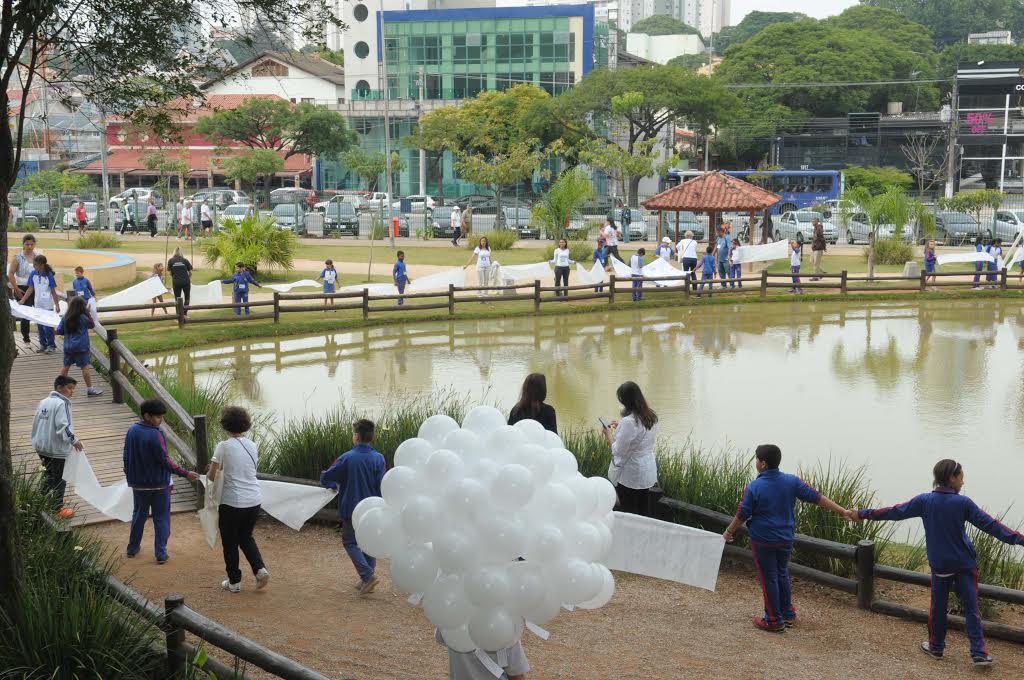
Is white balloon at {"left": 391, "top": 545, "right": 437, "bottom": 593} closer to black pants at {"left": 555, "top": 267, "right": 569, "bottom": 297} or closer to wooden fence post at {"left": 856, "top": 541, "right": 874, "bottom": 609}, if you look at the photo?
wooden fence post at {"left": 856, "top": 541, "right": 874, "bottom": 609}

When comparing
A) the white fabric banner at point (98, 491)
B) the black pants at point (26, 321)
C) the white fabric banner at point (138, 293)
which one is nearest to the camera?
the white fabric banner at point (98, 491)

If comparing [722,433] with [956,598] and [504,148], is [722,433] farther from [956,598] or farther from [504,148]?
[504,148]

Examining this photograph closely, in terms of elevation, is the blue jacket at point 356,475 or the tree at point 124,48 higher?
the tree at point 124,48

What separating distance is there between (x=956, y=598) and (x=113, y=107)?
23.1 feet

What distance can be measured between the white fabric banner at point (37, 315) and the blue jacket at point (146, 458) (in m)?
7.06

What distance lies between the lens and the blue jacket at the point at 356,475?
7.01 meters

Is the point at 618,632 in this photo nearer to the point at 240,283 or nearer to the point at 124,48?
the point at 124,48

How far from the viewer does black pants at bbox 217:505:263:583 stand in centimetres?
695

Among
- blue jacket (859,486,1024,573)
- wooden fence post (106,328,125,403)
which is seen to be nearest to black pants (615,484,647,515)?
blue jacket (859,486,1024,573)

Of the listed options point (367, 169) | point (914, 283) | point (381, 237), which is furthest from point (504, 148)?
point (914, 283)

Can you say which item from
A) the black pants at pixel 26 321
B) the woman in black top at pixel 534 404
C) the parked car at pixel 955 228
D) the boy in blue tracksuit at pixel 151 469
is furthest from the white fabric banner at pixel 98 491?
the parked car at pixel 955 228

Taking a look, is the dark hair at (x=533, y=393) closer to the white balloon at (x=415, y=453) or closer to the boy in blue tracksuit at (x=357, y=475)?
the boy in blue tracksuit at (x=357, y=475)

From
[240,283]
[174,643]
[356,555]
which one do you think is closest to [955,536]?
[356,555]

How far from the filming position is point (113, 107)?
7.82m
